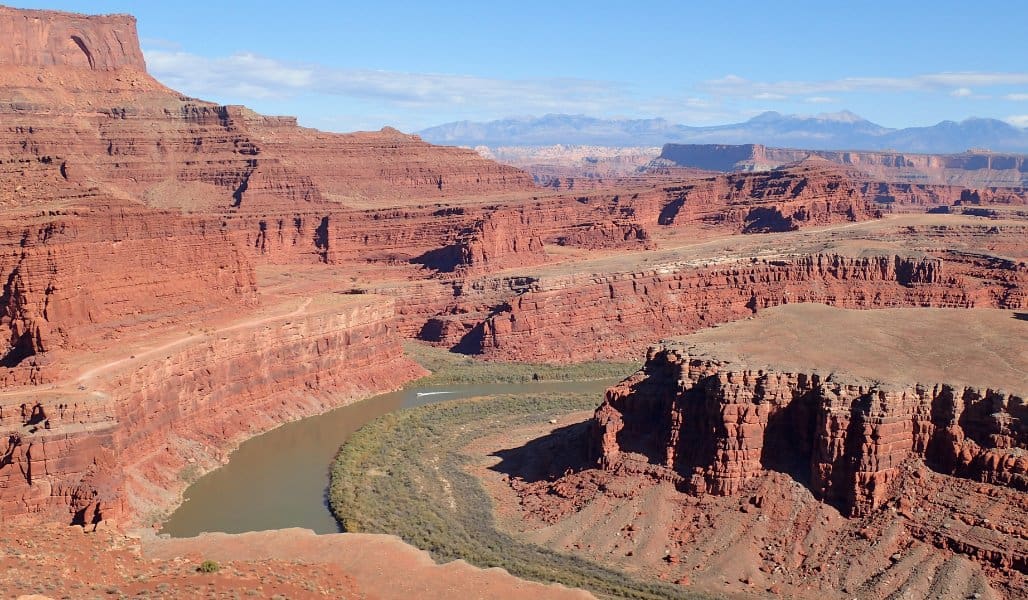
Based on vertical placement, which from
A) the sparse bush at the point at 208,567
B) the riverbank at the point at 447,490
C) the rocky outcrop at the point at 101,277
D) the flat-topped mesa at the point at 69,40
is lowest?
the riverbank at the point at 447,490

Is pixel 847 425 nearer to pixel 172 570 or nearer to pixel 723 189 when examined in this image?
pixel 172 570

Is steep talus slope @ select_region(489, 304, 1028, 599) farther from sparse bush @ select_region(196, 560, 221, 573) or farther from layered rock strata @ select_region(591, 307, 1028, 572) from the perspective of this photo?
sparse bush @ select_region(196, 560, 221, 573)

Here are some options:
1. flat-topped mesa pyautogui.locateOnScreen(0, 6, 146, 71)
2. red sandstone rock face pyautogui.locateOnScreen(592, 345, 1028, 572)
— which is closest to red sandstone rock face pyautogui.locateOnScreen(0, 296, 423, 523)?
red sandstone rock face pyautogui.locateOnScreen(592, 345, 1028, 572)

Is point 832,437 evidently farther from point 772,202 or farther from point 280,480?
point 772,202

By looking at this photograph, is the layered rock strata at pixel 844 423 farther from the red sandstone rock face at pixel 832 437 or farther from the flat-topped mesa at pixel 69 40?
the flat-topped mesa at pixel 69 40

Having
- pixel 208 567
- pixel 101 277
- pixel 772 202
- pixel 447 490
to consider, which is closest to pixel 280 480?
pixel 447 490

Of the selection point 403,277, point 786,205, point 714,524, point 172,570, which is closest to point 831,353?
point 714,524

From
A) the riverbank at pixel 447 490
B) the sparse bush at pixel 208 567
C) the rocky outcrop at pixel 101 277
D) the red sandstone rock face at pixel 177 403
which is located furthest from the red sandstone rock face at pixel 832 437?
the rocky outcrop at pixel 101 277
